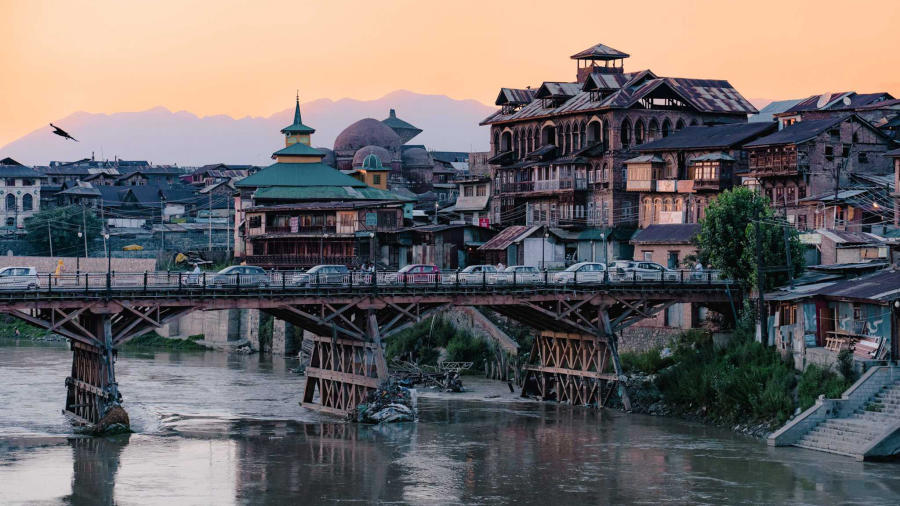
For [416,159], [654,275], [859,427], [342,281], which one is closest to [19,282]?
[342,281]

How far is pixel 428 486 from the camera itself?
54.0 meters

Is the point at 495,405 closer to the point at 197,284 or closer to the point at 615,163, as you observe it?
the point at 197,284

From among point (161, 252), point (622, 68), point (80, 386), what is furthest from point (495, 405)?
point (161, 252)

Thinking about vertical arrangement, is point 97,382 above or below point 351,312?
below

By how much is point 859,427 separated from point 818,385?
5.18m

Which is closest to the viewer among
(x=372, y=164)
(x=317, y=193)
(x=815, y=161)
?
(x=815, y=161)

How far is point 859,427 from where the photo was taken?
197ft

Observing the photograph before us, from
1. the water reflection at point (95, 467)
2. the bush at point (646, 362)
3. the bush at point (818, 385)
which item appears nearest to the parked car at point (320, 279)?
the water reflection at point (95, 467)

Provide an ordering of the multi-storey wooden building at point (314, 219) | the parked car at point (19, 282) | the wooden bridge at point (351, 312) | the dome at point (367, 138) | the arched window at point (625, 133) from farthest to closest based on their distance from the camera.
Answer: the dome at point (367, 138) → the multi-storey wooden building at point (314, 219) → the arched window at point (625, 133) → the wooden bridge at point (351, 312) → the parked car at point (19, 282)

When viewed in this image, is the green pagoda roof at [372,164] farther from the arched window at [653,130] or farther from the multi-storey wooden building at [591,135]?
the arched window at [653,130]

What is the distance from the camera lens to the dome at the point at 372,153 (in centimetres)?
15575

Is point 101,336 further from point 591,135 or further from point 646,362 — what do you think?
point 591,135

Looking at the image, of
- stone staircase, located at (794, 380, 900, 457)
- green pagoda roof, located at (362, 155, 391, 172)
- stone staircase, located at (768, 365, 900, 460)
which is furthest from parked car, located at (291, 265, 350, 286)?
green pagoda roof, located at (362, 155, 391, 172)

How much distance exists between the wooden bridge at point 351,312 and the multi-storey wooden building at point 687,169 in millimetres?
20799
